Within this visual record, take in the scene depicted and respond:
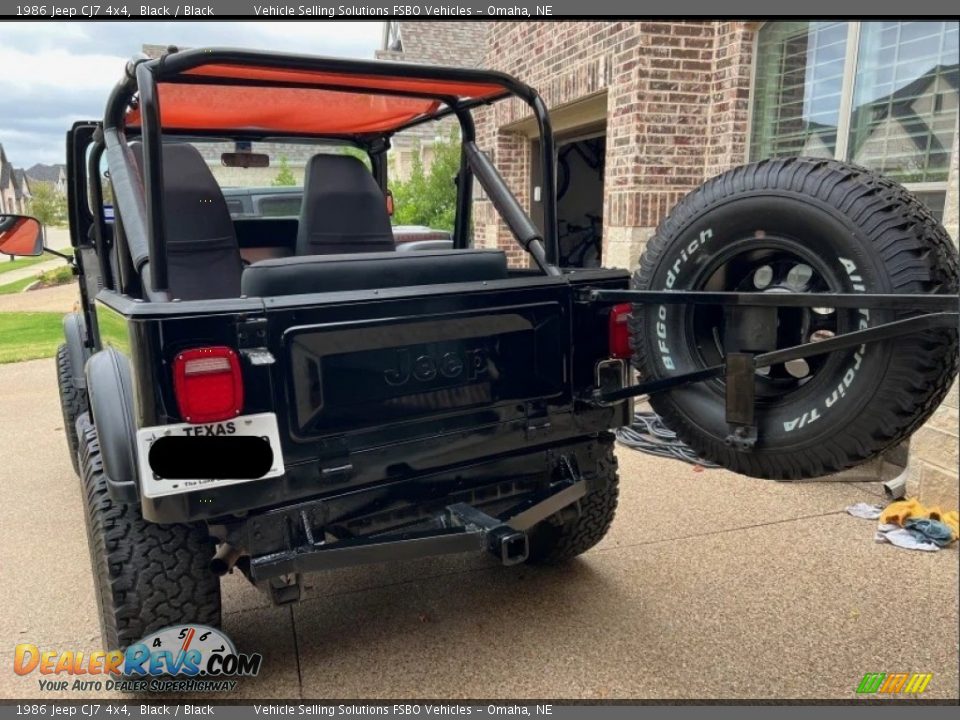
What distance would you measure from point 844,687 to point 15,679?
2858 mm

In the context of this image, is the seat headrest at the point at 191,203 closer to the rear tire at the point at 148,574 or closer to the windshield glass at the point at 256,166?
the windshield glass at the point at 256,166

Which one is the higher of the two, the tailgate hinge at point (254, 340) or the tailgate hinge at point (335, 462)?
the tailgate hinge at point (254, 340)

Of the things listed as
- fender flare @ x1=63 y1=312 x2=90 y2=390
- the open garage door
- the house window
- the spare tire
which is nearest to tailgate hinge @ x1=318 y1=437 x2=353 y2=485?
the spare tire

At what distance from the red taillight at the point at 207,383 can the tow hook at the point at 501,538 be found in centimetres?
84

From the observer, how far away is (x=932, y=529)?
130 inches

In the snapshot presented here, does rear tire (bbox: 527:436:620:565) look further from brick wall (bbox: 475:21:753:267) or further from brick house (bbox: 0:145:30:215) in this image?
brick house (bbox: 0:145:30:215)

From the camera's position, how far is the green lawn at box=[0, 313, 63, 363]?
6.98m

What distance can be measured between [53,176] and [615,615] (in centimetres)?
405

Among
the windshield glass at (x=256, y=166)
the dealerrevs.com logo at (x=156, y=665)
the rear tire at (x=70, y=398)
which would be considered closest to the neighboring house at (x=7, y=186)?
the windshield glass at (x=256, y=166)

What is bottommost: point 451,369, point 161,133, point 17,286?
point 17,286

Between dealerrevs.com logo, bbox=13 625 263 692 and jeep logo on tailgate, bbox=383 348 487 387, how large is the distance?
1.03 meters

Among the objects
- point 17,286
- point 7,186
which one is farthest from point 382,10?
point 17,286

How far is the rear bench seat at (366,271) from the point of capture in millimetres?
2139

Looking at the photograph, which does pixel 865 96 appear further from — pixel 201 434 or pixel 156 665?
pixel 156 665
